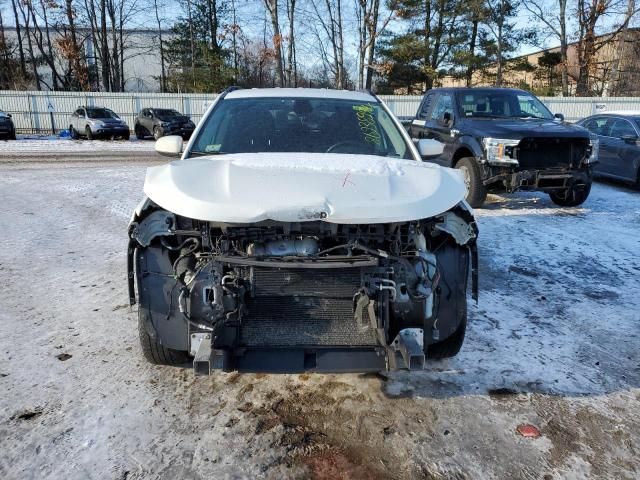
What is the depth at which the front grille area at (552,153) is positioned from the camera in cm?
728

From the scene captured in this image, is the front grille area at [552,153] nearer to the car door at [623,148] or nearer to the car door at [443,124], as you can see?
the car door at [443,124]

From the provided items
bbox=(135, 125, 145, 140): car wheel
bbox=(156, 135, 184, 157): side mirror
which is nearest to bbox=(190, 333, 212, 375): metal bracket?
bbox=(156, 135, 184, 157): side mirror

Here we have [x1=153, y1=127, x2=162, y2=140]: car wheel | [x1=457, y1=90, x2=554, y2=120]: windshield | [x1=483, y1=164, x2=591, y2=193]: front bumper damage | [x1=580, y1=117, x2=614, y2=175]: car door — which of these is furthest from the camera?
[x1=153, y1=127, x2=162, y2=140]: car wheel

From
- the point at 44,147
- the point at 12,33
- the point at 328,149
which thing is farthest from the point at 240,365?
Result: the point at 12,33

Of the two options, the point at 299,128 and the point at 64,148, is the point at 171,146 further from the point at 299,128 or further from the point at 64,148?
the point at 64,148

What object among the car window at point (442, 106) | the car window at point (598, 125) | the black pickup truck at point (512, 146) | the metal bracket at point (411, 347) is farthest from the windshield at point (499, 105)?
the metal bracket at point (411, 347)

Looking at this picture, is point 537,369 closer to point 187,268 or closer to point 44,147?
point 187,268

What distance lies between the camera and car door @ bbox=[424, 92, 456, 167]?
8188mm

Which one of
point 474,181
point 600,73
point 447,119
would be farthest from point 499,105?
point 600,73

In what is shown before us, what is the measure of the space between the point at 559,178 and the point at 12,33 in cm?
5063

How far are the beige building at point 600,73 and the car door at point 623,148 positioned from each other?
25659 mm

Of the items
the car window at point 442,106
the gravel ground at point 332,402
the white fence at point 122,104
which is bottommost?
the gravel ground at point 332,402

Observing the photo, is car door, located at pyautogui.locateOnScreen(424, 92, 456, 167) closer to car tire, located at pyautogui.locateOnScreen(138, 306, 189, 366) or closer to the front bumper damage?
the front bumper damage

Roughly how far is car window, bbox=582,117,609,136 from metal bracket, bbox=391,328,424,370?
33.0 ft
